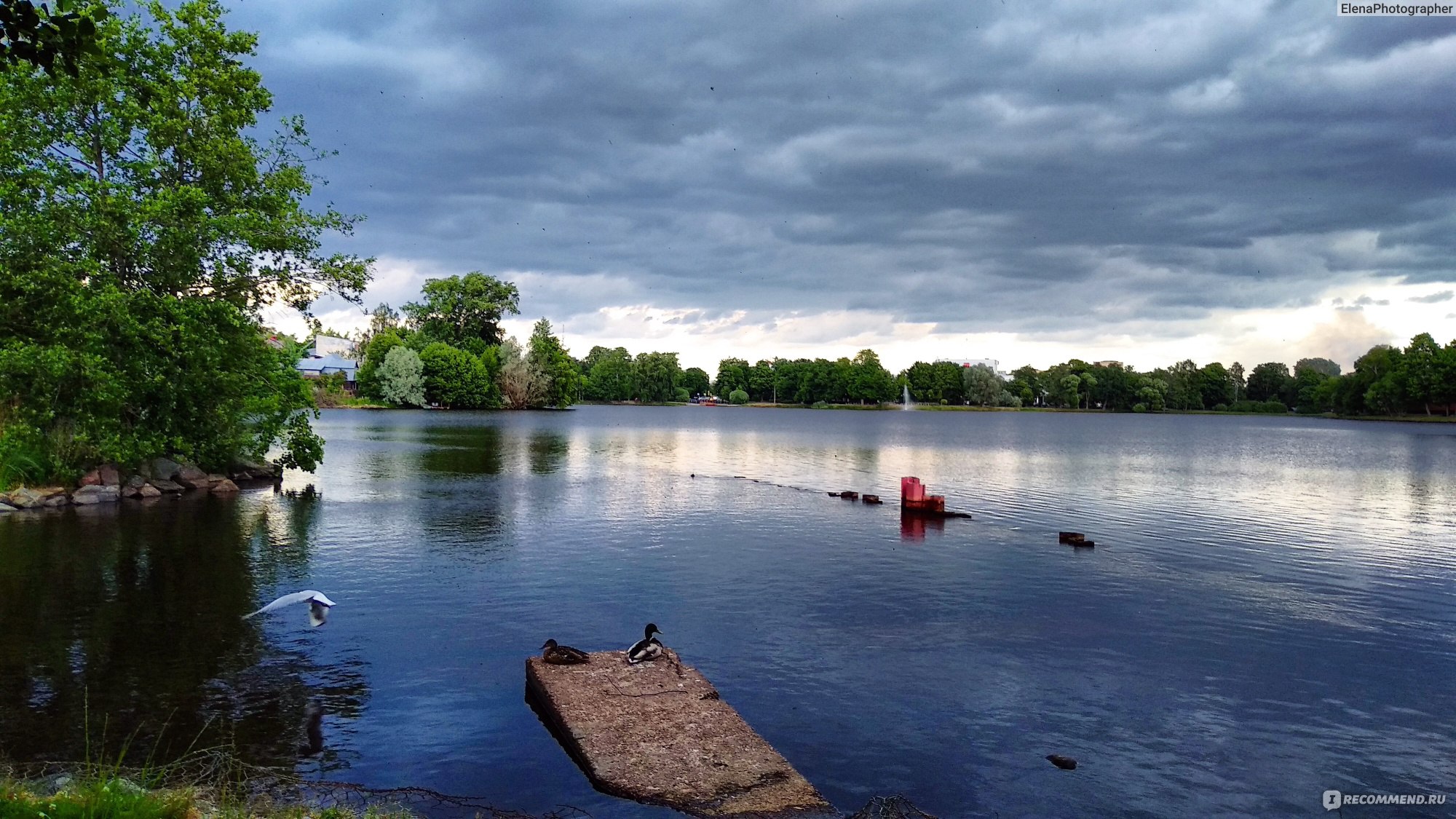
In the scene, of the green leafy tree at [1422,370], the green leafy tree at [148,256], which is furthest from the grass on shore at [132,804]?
the green leafy tree at [1422,370]

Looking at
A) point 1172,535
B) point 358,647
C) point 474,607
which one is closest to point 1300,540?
point 1172,535

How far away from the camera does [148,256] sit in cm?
3694

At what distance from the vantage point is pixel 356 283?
43.6 meters

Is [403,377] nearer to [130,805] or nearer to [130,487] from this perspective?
[130,487]

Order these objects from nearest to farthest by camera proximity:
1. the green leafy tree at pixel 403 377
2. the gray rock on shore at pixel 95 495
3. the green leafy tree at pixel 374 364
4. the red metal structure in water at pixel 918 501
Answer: the gray rock on shore at pixel 95 495, the red metal structure in water at pixel 918 501, the green leafy tree at pixel 403 377, the green leafy tree at pixel 374 364

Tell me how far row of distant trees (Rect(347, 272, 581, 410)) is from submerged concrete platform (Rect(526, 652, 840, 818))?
160 metres

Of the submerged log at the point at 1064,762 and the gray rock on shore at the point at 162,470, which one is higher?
the gray rock on shore at the point at 162,470

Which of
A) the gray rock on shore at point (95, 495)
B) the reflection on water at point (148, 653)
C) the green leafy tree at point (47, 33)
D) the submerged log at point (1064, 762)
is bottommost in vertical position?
the submerged log at point (1064, 762)

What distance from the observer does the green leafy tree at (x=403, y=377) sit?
164 meters

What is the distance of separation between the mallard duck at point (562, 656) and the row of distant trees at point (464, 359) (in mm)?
158179

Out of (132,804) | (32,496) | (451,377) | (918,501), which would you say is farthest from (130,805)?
(451,377)

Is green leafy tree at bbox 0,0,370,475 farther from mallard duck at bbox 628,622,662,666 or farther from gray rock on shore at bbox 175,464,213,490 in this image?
mallard duck at bbox 628,622,662,666

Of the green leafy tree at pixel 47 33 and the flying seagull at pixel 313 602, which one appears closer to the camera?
the green leafy tree at pixel 47 33

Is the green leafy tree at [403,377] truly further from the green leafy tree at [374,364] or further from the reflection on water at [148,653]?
the reflection on water at [148,653]
